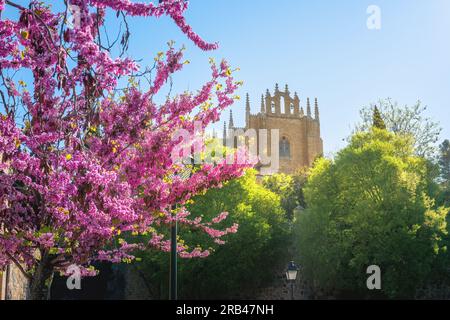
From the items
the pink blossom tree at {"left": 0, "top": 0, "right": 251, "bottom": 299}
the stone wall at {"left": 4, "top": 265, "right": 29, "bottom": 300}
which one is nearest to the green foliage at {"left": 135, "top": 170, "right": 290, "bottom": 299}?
the stone wall at {"left": 4, "top": 265, "right": 29, "bottom": 300}

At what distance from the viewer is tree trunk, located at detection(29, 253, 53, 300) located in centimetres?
802

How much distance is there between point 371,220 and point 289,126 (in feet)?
152

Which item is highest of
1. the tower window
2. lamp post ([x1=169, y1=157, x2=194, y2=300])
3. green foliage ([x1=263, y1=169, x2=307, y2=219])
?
the tower window

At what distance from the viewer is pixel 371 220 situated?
85.6 feet

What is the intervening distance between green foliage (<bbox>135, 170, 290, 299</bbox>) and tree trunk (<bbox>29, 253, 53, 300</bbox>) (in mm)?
19733

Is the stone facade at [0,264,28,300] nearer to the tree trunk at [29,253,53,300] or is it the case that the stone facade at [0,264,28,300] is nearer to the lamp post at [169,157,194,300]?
the lamp post at [169,157,194,300]

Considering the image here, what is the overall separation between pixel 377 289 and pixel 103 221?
2189 cm

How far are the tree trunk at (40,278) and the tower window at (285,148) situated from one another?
6307cm

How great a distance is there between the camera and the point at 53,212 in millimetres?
7281

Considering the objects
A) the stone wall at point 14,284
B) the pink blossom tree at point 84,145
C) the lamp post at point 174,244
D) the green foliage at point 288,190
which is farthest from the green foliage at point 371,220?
the pink blossom tree at point 84,145

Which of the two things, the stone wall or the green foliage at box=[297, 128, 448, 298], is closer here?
the stone wall

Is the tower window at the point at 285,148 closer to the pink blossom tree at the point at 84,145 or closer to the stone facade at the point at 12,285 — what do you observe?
the stone facade at the point at 12,285

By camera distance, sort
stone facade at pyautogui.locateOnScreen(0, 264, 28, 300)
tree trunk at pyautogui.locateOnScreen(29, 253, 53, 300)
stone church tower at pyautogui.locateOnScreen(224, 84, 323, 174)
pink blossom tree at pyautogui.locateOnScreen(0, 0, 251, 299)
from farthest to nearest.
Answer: stone church tower at pyautogui.locateOnScreen(224, 84, 323, 174) < stone facade at pyautogui.locateOnScreen(0, 264, 28, 300) < tree trunk at pyautogui.locateOnScreen(29, 253, 53, 300) < pink blossom tree at pyautogui.locateOnScreen(0, 0, 251, 299)

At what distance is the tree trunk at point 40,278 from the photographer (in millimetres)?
8023
